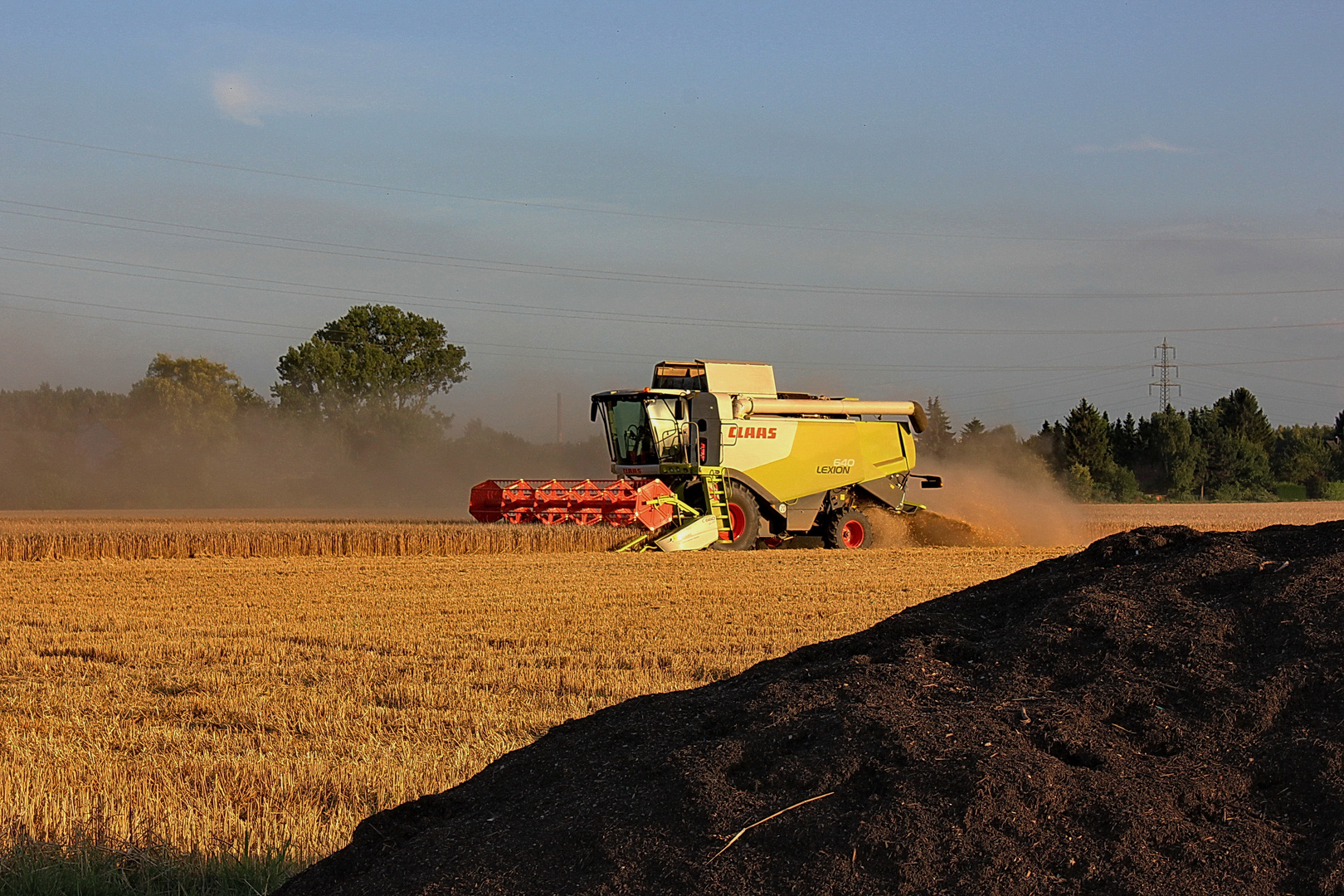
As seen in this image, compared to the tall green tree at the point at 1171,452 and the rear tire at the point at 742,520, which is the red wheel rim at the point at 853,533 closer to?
the rear tire at the point at 742,520

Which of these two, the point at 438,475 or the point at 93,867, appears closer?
the point at 93,867

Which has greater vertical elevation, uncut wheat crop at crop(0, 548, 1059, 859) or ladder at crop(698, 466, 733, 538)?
ladder at crop(698, 466, 733, 538)

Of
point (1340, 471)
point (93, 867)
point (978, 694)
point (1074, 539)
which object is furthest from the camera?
point (1340, 471)

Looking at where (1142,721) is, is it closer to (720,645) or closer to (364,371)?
(720,645)

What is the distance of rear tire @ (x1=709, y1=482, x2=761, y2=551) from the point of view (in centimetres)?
2011

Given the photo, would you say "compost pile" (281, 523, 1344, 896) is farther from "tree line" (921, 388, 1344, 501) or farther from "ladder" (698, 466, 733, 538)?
"tree line" (921, 388, 1344, 501)

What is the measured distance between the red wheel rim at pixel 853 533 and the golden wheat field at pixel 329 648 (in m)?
2.32

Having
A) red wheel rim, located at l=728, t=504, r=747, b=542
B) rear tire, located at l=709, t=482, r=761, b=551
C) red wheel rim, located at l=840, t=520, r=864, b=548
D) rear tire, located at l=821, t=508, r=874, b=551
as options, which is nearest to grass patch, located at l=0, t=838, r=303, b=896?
rear tire, located at l=709, t=482, r=761, b=551

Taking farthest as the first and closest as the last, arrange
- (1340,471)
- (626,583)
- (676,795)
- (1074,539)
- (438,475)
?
1. (1340,471)
2. (438,475)
3. (1074,539)
4. (626,583)
5. (676,795)

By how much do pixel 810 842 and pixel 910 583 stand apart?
1258 cm

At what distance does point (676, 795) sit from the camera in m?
2.92

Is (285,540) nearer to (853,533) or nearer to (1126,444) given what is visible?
(853,533)

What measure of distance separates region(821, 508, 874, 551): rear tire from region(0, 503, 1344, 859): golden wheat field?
2084 mm

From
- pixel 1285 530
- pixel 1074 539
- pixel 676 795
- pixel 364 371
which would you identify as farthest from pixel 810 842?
pixel 364 371
